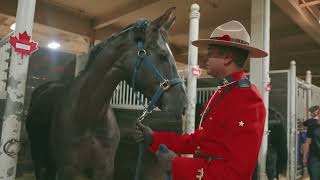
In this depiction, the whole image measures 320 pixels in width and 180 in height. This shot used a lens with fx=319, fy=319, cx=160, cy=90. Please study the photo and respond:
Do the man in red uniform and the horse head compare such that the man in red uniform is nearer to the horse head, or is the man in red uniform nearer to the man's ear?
the man's ear

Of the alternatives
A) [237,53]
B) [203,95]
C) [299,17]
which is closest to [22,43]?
[237,53]

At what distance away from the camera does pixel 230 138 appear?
0.96 m

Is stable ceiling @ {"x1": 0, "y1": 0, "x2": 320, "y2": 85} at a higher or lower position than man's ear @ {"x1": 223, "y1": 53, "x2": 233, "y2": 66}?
higher

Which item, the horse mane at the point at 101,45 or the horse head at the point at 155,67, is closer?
the horse head at the point at 155,67

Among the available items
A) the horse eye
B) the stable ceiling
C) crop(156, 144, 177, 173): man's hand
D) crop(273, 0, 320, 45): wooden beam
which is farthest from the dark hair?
crop(273, 0, 320, 45): wooden beam

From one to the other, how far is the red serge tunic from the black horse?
47 centimetres

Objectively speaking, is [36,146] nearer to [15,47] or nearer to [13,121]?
[13,121]

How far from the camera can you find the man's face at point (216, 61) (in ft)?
3.59

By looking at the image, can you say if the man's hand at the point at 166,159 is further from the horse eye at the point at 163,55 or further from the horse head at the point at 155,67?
the horse eye at the point at 163,55

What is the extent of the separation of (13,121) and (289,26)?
6499 mm

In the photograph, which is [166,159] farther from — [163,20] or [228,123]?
[163,20]

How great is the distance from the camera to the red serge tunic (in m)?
0.94

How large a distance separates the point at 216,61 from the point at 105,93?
731 mm

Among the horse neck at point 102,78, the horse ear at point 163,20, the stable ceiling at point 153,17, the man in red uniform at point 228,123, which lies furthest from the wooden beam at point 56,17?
the man in red uniform at point 228,123
